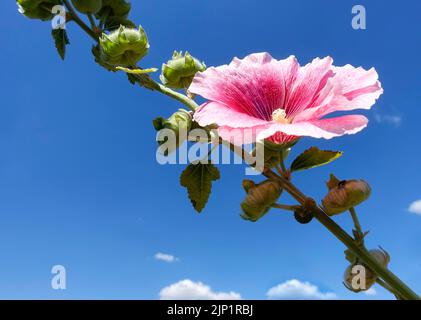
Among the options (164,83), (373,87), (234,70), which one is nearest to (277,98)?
(234,70)

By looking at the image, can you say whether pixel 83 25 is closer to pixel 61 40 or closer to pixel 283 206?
pixel 61 40

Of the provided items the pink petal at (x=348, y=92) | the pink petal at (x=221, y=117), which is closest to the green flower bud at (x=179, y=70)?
the pink petal at (x=221, y=117)

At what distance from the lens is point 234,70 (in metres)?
1.05

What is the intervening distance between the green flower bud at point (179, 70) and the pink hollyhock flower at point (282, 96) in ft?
0.80

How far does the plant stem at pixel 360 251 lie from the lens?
0.87m

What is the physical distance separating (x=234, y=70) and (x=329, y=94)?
26 cm

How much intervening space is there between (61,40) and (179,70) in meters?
0.57

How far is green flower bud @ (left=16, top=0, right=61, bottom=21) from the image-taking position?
150 cm

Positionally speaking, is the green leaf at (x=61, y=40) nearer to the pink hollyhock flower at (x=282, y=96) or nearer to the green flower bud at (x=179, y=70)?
the green flower bud at (x=179, y=70)

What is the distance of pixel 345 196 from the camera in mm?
906

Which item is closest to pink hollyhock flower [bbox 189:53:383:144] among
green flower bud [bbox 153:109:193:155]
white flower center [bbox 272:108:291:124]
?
white flower center [bbox 272:108:291:124]

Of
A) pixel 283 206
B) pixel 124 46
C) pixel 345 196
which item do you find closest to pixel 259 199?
pixel 283 206

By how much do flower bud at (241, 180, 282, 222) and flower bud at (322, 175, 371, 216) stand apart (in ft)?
0.36

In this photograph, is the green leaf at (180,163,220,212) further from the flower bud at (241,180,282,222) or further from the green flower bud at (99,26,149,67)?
the green flower bud at (99,26,149,67)
